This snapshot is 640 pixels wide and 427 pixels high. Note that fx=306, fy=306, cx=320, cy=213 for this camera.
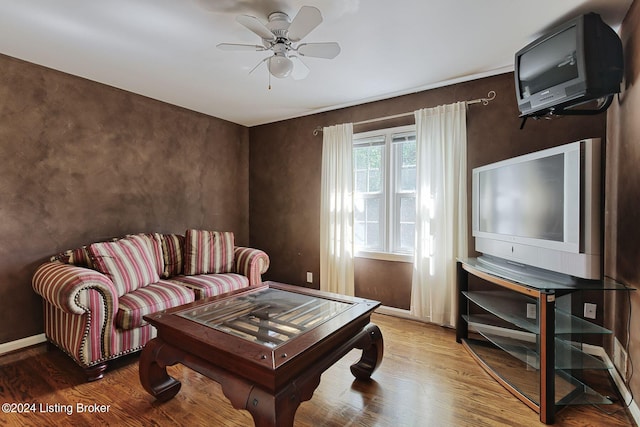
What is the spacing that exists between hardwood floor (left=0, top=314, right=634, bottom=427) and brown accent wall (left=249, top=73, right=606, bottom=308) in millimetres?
1189

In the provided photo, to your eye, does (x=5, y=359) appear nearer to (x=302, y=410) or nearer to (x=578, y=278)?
(x=302, y=410)

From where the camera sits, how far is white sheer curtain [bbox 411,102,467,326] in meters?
2.88

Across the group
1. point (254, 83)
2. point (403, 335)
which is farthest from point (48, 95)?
point (403, 335)

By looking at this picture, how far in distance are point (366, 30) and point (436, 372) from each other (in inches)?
97.0

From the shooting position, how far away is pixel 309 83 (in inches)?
118

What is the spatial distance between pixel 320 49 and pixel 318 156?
1909mm

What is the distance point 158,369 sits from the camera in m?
1.86

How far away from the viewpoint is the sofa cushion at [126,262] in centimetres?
244

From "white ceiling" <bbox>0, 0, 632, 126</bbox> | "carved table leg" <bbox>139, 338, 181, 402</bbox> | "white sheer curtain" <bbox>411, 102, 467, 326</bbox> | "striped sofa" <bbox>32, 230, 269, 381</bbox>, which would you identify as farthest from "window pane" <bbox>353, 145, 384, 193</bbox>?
"carved table leg" <bbox>139, 338, 181, 402</bbox>

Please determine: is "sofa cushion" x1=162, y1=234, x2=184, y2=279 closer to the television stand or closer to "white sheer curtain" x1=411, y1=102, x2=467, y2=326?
"white sheer curtain" x1=411, y1=102, x2=467, y2=326

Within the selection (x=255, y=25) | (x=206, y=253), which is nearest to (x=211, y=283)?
(x=206, y=253)

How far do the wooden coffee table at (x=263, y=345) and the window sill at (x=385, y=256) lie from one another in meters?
1.27

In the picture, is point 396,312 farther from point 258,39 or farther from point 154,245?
point 258,39

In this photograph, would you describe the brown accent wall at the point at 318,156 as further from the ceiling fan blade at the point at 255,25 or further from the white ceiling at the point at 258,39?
the ceiling fan blade at the point at 255,25
